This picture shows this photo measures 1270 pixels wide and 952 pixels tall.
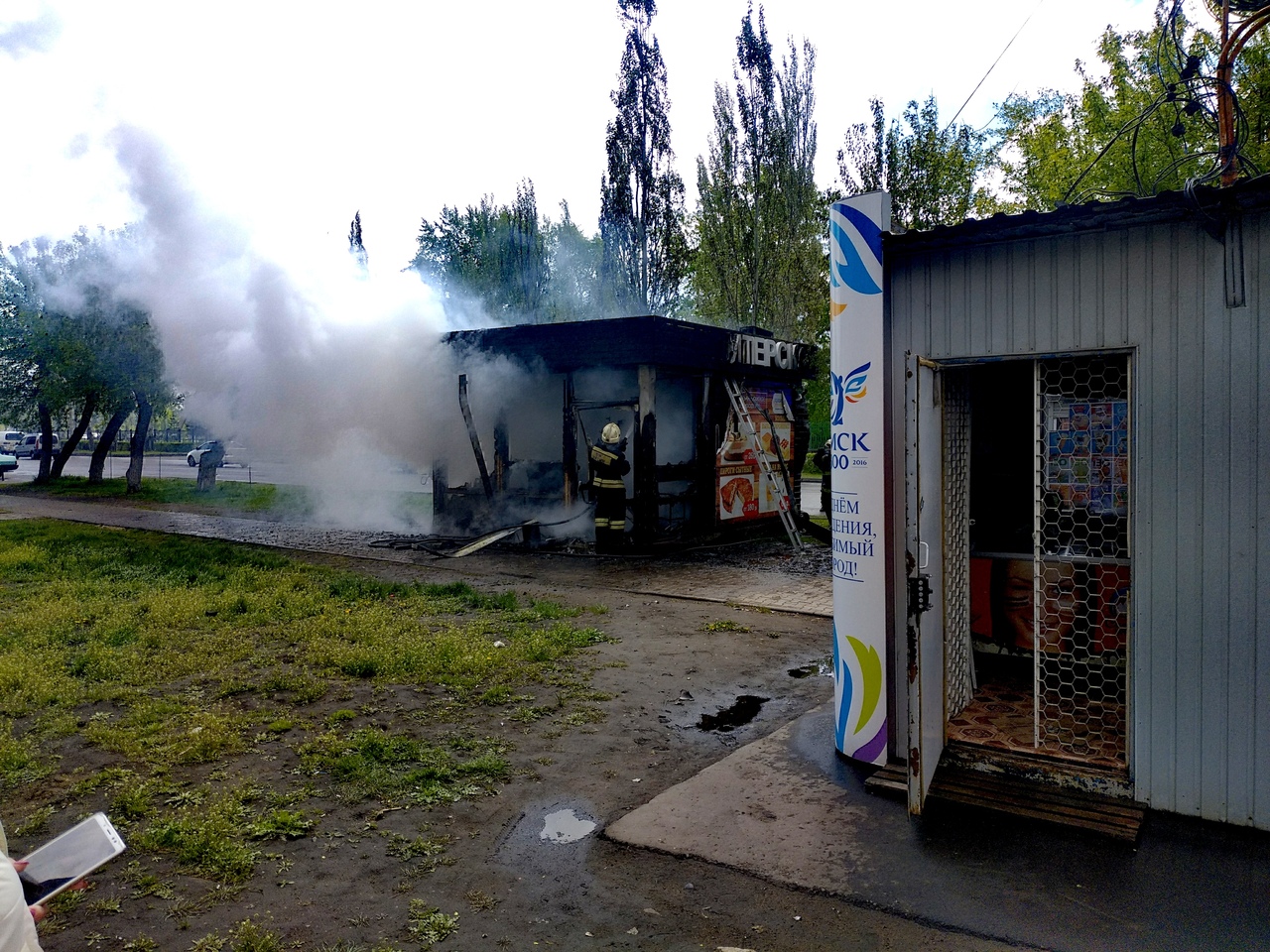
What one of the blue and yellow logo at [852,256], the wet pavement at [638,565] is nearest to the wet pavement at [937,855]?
the blue and yellow logo at [852,256]

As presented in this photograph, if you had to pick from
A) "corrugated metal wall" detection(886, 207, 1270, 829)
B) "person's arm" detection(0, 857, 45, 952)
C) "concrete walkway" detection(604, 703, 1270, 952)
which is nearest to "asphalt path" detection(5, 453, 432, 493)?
"concrete walkway" detection(604, 703, 1270, 952)

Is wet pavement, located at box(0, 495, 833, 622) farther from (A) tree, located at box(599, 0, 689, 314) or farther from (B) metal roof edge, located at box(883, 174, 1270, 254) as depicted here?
(A) tree, located at box(599, 0, 689, 314)

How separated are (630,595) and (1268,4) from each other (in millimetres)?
9022

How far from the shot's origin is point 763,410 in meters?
16.4

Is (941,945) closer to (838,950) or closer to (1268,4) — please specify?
(838,950)

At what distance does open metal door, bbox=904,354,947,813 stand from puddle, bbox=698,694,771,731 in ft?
5.31

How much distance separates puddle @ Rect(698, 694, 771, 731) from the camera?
6152 mm

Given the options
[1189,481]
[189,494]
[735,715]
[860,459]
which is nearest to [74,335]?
[189,494]

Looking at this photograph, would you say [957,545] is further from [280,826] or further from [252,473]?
[252,473]

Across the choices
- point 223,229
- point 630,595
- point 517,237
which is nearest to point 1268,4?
point 630,595

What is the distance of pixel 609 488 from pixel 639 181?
1736 centimetres

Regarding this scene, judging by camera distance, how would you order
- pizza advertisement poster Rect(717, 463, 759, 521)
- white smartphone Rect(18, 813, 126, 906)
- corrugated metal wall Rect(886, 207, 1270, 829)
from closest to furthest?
white smartphone Rect(18, 813, 126, 906), corrugated metal wall Rect(886, 207, 1270, 829), pizza advertisement poster Rect(717, 463, 759, 521)

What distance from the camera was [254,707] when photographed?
21.1 feet

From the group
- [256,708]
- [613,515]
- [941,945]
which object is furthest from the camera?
[613,515]
